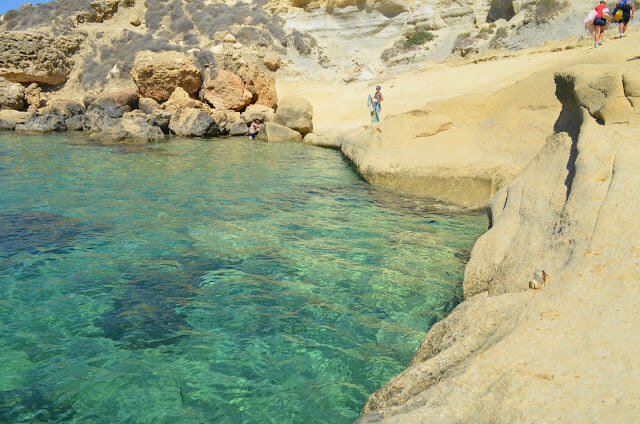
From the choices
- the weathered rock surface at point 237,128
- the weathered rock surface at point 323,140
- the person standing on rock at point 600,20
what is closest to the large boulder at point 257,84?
the weathered rock surface at point 237,128

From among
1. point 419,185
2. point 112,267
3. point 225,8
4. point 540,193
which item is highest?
point 225,8

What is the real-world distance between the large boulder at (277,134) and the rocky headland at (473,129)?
5cm

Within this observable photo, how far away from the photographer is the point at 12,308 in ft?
14.4

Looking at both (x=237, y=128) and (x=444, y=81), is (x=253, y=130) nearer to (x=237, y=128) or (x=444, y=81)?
(x=237, y=128)

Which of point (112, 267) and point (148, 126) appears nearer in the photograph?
point (112, 267)

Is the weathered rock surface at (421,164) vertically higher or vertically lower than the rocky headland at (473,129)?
lower

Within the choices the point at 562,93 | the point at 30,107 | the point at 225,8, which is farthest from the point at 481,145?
the point at 225,8

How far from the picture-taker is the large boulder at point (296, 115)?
18234 mm

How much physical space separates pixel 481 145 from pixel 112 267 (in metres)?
6.35

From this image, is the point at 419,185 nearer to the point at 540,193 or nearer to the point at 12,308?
the point at 540,193

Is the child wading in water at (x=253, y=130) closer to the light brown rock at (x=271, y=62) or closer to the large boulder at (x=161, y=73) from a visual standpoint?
the large boulder at (x=161, y=73)

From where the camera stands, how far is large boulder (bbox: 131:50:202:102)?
2092 cm

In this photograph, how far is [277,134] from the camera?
17797 mm

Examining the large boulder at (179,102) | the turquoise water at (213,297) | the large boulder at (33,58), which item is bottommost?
the turquoise water at (213,297)
